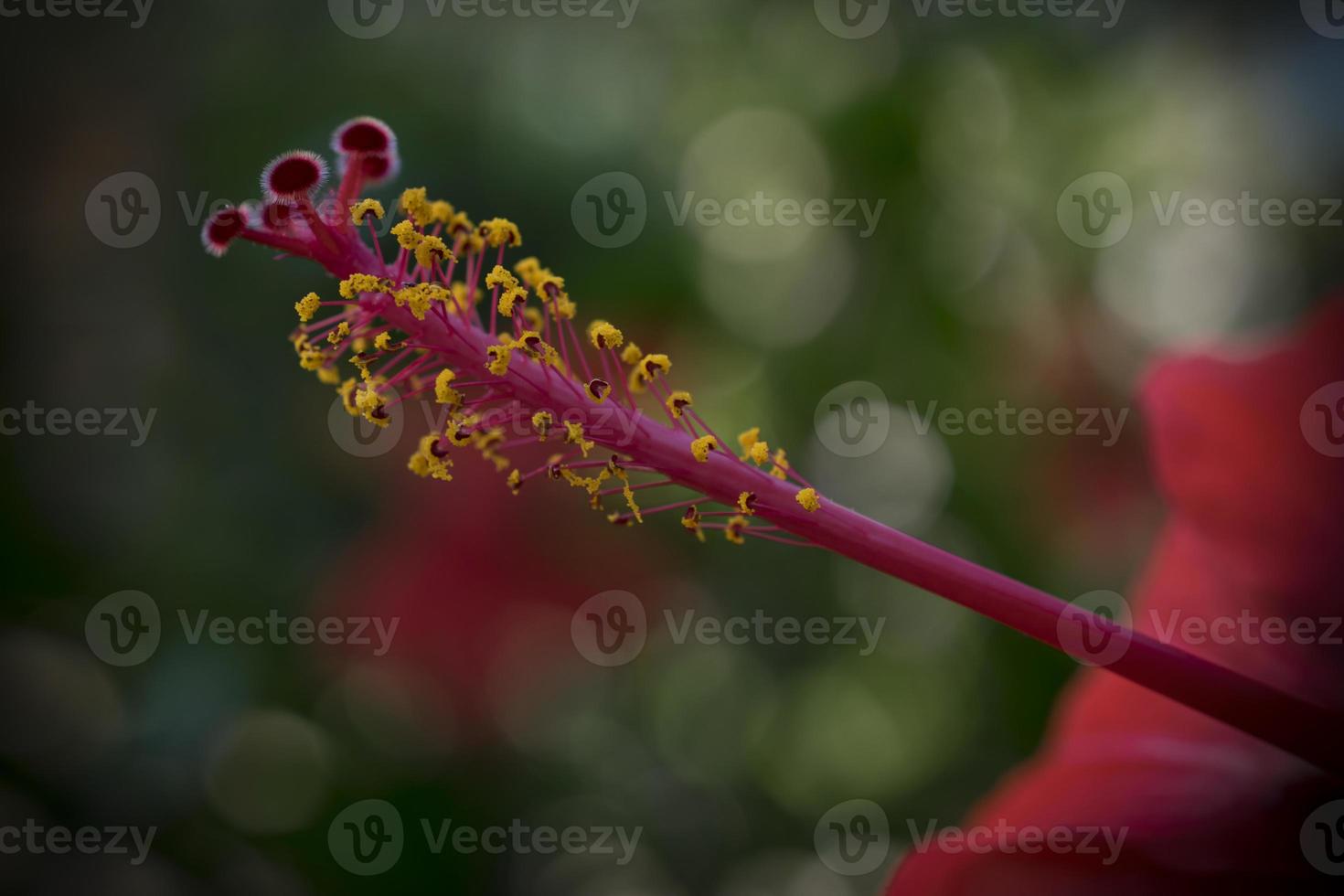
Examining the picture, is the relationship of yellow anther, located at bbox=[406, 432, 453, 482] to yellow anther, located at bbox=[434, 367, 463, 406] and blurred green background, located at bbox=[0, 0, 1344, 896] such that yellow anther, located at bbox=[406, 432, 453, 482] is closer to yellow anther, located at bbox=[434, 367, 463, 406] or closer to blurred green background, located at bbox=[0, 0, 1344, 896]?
yellow anther, located at bbox=[434, 367, 463, 406]

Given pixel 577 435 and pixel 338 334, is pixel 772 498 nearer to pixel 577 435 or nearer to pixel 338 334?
pixel 577 435

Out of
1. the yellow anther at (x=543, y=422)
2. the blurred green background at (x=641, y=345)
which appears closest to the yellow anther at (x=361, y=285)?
the yellow anther at (x=543, y=422)

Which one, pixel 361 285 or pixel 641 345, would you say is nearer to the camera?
pixel 361 285

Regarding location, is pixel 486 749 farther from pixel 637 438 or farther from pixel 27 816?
pixel 637 438

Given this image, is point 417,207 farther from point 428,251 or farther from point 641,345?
point 641,345

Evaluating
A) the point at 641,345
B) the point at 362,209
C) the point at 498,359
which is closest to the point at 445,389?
the point at 498,359

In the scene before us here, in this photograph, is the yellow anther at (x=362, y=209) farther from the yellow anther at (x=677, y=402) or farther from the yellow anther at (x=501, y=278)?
the yellow anther at (x=677, y=402)

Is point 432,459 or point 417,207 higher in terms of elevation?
point 417,207

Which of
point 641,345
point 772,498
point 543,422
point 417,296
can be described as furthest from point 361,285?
point 641,345
